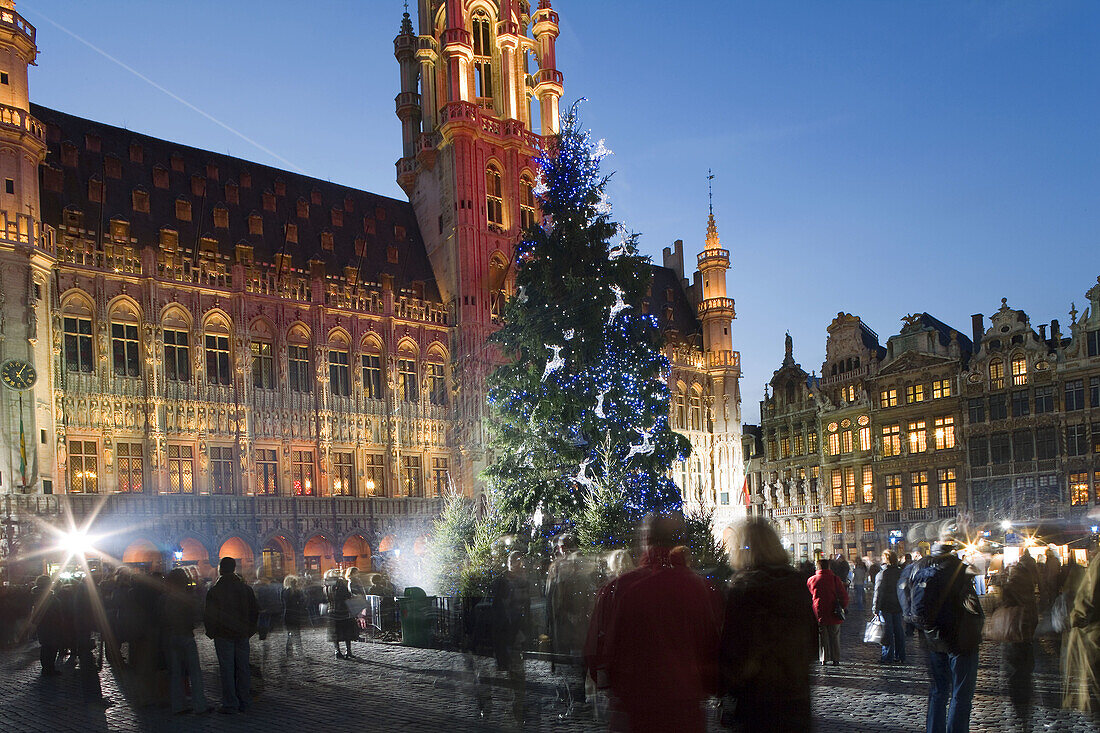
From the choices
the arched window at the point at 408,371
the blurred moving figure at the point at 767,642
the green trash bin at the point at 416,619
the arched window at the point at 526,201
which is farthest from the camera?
the arched window at the point at 526,201

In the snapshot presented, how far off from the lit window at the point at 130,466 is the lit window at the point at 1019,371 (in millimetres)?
33641

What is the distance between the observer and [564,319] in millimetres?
23578

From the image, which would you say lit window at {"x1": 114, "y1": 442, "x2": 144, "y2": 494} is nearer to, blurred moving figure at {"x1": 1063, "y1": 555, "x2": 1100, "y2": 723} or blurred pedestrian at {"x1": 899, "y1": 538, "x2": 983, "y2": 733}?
blurred pedestrian at {"x1": 899, "y1": 538, "x2": 983, "y2": 733}

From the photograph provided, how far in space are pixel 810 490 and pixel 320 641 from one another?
36.2 m

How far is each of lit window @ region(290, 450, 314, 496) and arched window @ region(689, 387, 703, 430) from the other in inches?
764

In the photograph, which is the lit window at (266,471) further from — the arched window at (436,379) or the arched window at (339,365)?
the arched window at (436,379)

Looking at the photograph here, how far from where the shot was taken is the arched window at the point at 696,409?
1897 inches

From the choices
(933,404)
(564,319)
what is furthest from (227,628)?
(933,404)

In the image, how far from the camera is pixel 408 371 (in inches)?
1526

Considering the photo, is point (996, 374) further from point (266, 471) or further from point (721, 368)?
point (266, 471)

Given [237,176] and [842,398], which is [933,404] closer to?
[842,398]

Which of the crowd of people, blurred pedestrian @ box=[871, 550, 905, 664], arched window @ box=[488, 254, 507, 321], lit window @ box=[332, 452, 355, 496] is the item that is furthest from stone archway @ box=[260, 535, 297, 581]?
blurred pedestrian @ box=[871, 550, 905, 664]

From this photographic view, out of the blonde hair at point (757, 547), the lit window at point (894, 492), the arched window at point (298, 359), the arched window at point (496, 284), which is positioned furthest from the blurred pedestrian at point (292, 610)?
the lit window at point (894, 492)

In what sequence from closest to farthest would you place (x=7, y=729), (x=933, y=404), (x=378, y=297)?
(x=7, y=729), (x=378, y=297), (x=933, y=404)
